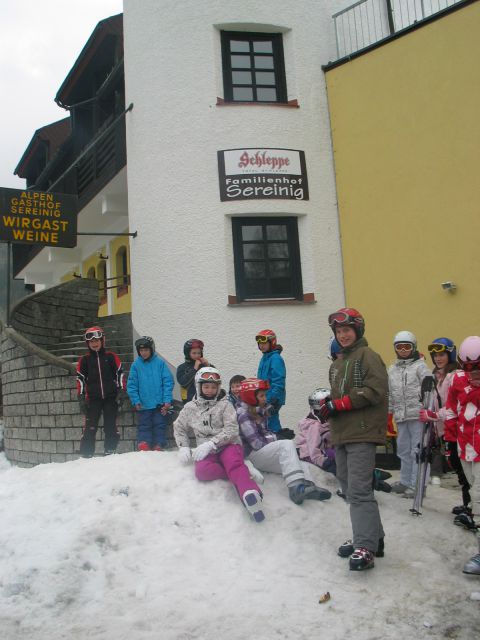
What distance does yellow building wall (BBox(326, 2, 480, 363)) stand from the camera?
9.48 m

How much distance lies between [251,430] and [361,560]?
190 centimetres

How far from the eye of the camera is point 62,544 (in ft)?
14.6

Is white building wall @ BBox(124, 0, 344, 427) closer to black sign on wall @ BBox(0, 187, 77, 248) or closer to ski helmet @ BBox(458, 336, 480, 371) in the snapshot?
black sign on wall @ BBox(0, 187, 77, 248)

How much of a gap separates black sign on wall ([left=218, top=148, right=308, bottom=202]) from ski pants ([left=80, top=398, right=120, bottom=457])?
4.66 m

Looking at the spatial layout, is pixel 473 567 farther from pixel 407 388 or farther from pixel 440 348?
pixel 440 348

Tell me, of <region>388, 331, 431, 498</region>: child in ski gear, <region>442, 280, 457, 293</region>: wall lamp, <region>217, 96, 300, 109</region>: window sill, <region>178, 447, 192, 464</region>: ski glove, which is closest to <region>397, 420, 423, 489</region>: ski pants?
<region>388, 331, 431, 498</region>: child in ski gear

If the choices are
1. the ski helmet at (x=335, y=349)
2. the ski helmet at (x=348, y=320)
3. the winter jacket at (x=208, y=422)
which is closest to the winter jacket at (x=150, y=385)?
the winter jacket at (x=208, y=422)

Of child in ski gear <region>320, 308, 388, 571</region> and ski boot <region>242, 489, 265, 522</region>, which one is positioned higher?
child in ski gear <region>320, 308, 388, 571</region>

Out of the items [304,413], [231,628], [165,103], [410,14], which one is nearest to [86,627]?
[231,628]

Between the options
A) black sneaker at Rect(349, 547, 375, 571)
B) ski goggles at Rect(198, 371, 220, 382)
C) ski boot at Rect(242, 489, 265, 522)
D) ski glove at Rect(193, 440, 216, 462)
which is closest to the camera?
black sneaker at Rect(349, 547, 375, 571)

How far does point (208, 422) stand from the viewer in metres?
5.65

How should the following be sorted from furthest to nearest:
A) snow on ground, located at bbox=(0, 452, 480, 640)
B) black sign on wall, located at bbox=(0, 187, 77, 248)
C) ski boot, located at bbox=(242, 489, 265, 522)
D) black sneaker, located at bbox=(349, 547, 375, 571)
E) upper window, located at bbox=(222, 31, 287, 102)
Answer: black sign on wall, located at bbox=(0, 187, 77, 248) → upper window, located at bbox=(222, 31, 287, 102) → ski boot, located at bbox=(242, 489, 265, 522) → black sneaker, located at bbox=(349, 547, 375, 571) → snow on ground, located at bbox=(0, 452, 480, 640)

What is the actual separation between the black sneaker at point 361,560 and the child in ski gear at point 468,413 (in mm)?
815

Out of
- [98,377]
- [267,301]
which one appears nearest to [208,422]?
[98,377]
